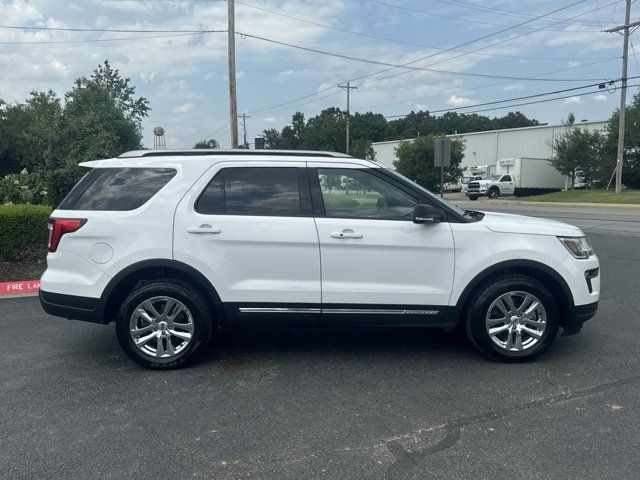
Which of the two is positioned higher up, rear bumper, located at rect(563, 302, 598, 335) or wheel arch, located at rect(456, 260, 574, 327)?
wheel arch, located at rect(456, 260, 574, 327)

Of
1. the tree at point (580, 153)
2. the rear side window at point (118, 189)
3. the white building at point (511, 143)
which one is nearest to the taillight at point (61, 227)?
the rear side window at point (118, 189)

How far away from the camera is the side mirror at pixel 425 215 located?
4.41m

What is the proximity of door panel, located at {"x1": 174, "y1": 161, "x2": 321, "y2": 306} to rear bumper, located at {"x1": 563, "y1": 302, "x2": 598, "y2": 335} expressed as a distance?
7.12 feet

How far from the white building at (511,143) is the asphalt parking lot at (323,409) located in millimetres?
47013

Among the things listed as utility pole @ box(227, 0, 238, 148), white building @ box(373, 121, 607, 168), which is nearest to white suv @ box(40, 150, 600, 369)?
utility pole @ box(227, 0, 238, 148)

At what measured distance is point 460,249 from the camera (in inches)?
178

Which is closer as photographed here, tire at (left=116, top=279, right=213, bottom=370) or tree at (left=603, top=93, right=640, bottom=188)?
tire at (left=116, top=279, right=213, bottom=370)

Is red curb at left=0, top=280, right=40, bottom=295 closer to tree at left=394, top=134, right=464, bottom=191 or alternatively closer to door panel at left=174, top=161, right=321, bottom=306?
door panel at left=174, top=161, right=321, bottom=306

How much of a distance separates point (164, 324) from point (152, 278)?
41 centimetres

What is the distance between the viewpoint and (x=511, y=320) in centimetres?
460

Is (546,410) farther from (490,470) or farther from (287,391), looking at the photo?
(287,391)

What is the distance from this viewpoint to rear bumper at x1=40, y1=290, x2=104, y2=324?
178 inches

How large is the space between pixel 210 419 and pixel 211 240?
145 cm

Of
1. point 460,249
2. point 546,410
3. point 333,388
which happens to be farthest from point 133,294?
point 546,410
